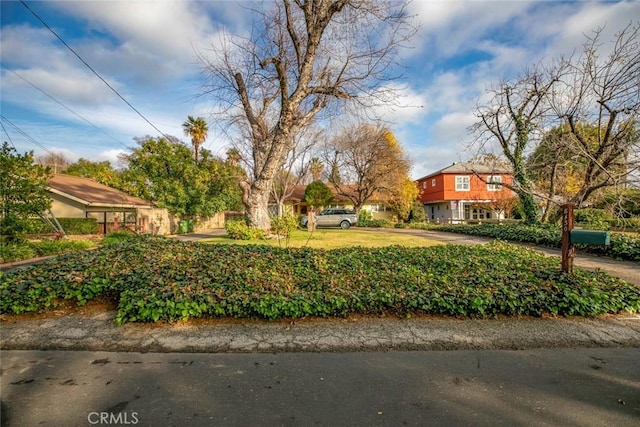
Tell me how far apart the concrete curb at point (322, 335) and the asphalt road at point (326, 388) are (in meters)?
0.17

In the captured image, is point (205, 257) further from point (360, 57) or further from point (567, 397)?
point (360, 57)

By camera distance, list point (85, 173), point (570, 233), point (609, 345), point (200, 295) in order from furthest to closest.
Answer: point (85, 173)
point (570, 233)
point (200, 295)
point (609, 345)

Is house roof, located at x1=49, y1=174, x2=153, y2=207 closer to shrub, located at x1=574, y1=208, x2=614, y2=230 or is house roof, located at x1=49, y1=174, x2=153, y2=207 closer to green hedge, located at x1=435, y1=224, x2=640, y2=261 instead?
green hedge, located at x1=435, y1=224, x2=640, y2=261

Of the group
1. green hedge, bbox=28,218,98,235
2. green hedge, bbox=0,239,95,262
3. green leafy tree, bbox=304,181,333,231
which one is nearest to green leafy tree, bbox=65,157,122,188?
green hedge, bbox=28,218,98,235

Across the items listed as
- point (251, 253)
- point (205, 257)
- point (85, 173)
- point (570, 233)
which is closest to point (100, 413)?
point (205, 257)

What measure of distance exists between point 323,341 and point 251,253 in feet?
10.5

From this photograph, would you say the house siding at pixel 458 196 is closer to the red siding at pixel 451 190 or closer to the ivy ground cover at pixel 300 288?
the red siding at pixel 451 190

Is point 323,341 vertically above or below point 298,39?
below

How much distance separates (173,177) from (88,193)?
222 inches

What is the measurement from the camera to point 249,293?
4215 millimetres

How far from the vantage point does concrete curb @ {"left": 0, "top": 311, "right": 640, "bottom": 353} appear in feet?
11.3

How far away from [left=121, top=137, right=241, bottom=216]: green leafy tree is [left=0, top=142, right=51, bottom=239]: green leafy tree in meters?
12.6

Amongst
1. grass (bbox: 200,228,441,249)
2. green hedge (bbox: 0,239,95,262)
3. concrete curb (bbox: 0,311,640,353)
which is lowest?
concrete curb (bbox: 0,311,640,353)

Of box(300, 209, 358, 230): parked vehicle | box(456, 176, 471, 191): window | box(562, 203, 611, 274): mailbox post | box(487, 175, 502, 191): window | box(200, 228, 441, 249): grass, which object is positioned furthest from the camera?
box(456, 176, 471, 191): window
